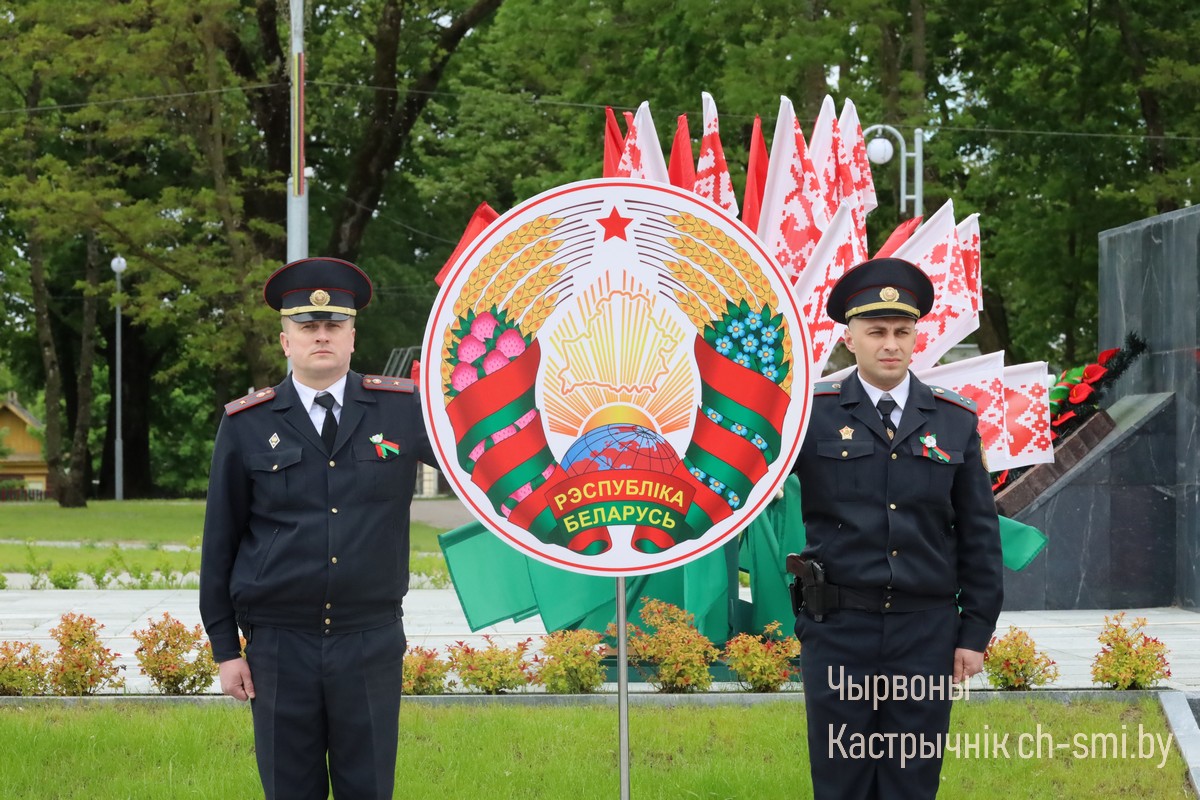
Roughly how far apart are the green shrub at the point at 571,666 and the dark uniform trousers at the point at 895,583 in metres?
3.25

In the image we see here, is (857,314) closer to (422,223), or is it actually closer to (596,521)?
(596,521)

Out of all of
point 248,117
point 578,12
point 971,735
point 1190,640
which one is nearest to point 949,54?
point 578,12

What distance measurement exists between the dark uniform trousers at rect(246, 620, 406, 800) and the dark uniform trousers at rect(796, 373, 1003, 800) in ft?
4.24

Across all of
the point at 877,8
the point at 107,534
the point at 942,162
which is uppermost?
the point at 877,8

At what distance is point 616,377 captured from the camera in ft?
14.7

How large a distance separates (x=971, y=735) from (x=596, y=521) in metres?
3.19

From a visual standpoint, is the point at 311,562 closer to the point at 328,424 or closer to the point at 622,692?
the point at 328,424

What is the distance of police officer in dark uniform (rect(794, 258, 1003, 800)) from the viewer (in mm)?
4410

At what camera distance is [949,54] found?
27.2m

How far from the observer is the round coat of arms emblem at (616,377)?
442 cm

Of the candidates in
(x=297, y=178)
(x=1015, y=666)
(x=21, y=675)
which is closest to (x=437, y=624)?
(x=21, y=675)

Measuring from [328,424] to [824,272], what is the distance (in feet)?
14.1

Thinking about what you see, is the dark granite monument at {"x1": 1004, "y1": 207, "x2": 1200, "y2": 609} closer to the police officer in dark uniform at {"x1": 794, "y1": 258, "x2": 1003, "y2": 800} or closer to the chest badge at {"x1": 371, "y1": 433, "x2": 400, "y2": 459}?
the police officer in dark uniform at {"x1": 794, "y1": 258, "x2": 1003, "y2": 800}

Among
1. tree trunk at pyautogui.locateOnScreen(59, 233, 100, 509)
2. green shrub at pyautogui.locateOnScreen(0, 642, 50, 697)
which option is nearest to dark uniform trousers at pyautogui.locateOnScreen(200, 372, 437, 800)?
green shrub at pyautogui.locateOnScreen(0, 642, 50, 697)
